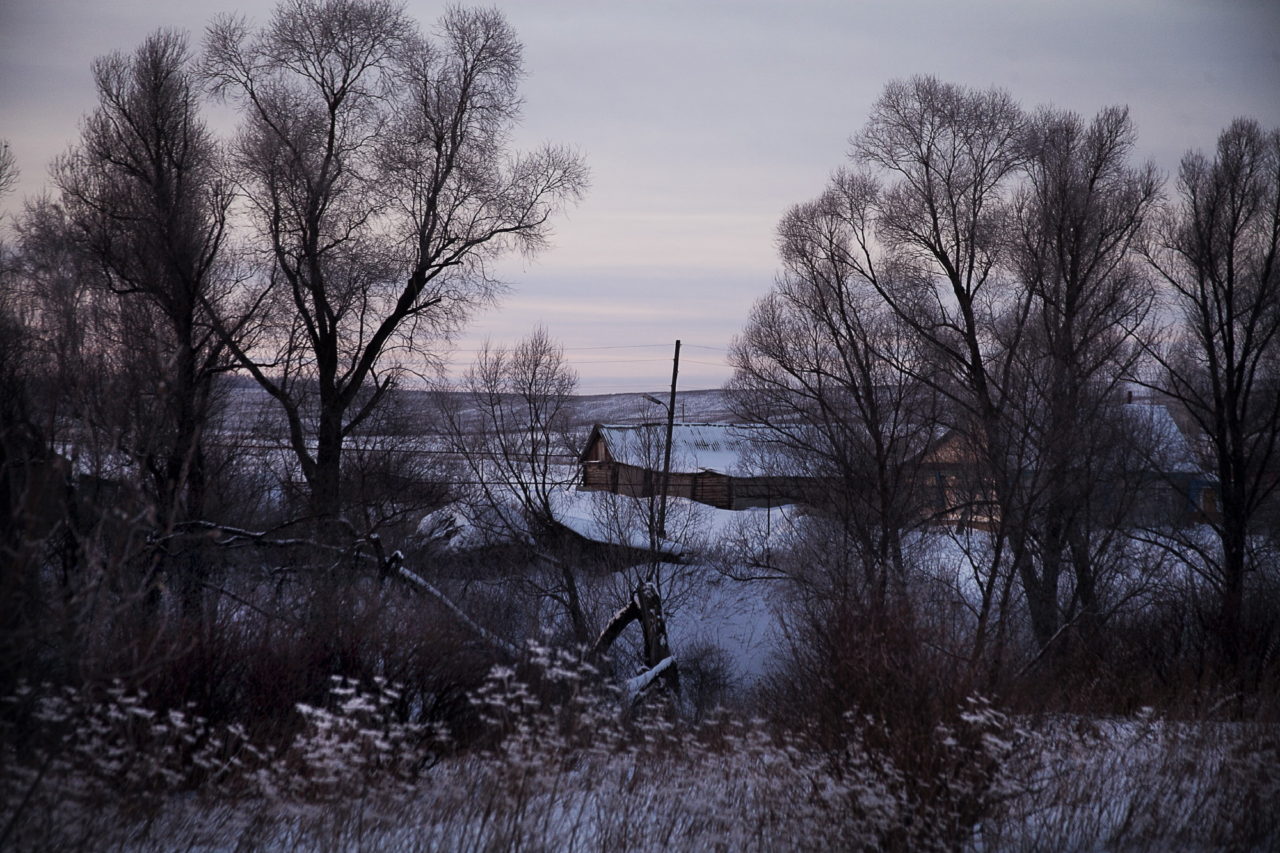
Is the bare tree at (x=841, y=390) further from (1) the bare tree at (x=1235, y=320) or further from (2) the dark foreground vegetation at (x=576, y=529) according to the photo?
(1) the bare tree at (x=1235, y=320)

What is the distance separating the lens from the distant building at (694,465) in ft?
124

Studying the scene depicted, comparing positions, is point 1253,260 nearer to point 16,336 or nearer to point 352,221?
point 352,221

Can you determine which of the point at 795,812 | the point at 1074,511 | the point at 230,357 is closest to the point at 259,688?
the point at 795,812

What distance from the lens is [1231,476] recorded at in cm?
2112

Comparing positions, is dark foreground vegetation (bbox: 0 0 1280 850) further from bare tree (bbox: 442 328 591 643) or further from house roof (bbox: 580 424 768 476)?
house roof (bbox: 580 424 768 476)

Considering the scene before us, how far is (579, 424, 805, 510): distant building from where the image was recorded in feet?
124

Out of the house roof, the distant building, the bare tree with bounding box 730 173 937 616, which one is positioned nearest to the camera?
the bare tree with bounding box 730 173 937 616

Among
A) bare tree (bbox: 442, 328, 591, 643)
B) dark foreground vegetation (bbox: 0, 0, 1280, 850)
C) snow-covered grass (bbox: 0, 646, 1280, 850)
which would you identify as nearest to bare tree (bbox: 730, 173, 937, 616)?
dark foreground vegetation (bbox: 0, 0, 1280, 850)

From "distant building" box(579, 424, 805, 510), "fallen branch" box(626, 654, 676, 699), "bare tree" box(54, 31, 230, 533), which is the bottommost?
"fallen branch" box(626, 654, 676, 699)

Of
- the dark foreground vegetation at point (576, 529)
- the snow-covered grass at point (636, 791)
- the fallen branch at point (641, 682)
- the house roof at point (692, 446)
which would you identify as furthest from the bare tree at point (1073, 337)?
the house roof at point (692, 446)

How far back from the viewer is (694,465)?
4112 cm

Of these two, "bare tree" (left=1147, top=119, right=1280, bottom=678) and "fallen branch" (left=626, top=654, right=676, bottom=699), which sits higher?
"bare tree" (left=1147, top=119, right=1280, bottom=678)

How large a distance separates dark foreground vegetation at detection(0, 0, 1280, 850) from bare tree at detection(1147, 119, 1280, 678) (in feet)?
0.33

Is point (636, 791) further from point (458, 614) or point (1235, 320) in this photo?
point (1235, 320)
